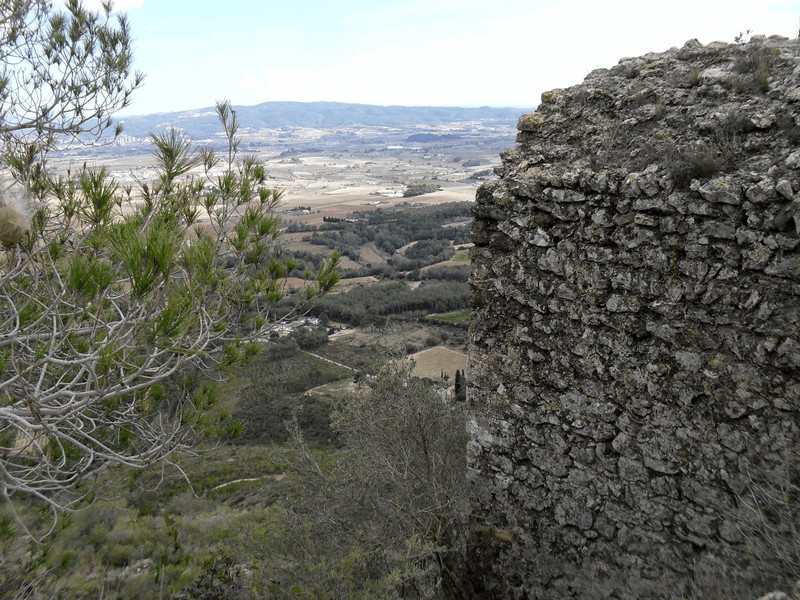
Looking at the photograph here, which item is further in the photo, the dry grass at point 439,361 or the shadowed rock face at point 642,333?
the dry grass at point 439,361

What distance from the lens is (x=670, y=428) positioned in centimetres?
347

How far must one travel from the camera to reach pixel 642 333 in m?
3.58

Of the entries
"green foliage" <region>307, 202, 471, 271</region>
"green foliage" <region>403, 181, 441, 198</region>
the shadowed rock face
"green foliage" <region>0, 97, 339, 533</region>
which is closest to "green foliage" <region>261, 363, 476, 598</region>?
the shadowed rock face

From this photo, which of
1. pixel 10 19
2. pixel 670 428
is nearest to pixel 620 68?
pixel 670 428

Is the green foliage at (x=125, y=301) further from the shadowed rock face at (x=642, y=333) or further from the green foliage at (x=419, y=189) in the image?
the green foliage at (x=419, y=189)

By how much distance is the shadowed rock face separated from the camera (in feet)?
10.3

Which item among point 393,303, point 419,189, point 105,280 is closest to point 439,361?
point 393,303

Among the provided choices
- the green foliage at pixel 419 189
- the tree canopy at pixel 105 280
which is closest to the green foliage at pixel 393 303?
the tree canopy at pixel 105 280

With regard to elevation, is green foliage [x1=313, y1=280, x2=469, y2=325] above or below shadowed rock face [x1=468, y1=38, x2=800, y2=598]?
below

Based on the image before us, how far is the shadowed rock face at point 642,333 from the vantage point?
314cm

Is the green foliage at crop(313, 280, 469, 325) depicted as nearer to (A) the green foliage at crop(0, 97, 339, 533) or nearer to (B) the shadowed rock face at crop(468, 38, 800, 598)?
(A) the green foliage at crop(0, 97, 339, 533)

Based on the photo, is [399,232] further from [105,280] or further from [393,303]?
[105,280]

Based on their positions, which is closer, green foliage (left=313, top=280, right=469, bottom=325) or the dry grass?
the dry grass

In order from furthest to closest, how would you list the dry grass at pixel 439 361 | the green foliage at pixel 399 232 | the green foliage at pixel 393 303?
1. the green foliage at pixel 399 232
2. the green foliage at pixel 393 303
3. the dry grass at pixel 439 361
